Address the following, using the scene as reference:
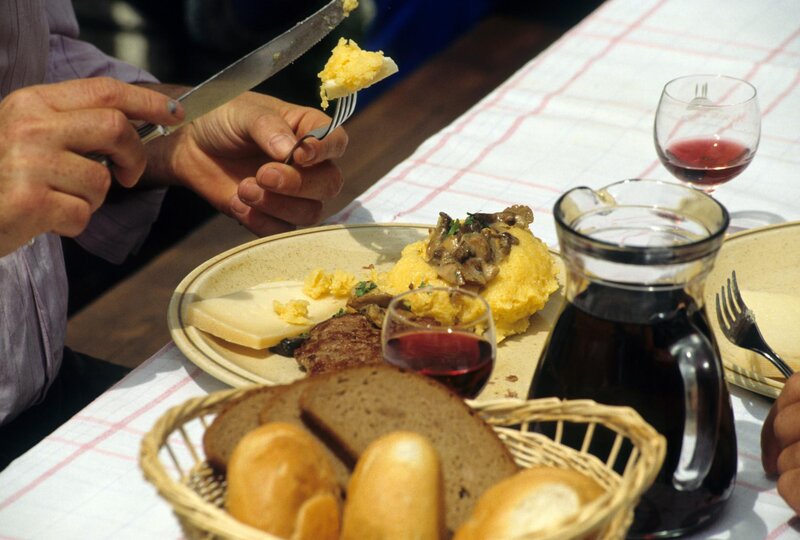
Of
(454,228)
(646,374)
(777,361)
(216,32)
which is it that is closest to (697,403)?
(646,374)

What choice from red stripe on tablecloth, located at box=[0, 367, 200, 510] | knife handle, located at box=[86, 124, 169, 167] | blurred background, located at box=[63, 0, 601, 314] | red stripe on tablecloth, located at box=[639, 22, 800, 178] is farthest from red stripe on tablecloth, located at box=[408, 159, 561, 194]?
blurred background, located at box=[63, 0, 601, 314]

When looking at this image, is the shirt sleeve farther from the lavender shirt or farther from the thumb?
the thumb

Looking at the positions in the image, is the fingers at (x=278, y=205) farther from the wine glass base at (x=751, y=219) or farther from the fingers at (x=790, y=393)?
the fingers at (x=790, y=393)

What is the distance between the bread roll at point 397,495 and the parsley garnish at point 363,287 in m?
0.70

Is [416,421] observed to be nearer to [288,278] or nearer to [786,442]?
[786,442]

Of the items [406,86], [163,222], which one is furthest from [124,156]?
[406,86]

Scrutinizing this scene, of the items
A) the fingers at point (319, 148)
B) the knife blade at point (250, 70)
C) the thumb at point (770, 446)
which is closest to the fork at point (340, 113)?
the fingers at point (319, 148)

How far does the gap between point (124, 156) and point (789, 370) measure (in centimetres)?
99

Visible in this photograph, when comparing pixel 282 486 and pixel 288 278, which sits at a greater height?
pixel 282 486

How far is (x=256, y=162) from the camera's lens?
6.99 feet

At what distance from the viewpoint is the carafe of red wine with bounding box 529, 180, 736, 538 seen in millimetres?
978

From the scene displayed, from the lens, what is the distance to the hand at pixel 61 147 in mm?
1399

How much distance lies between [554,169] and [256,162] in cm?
65

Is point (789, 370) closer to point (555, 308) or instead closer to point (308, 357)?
point (555, 308)
